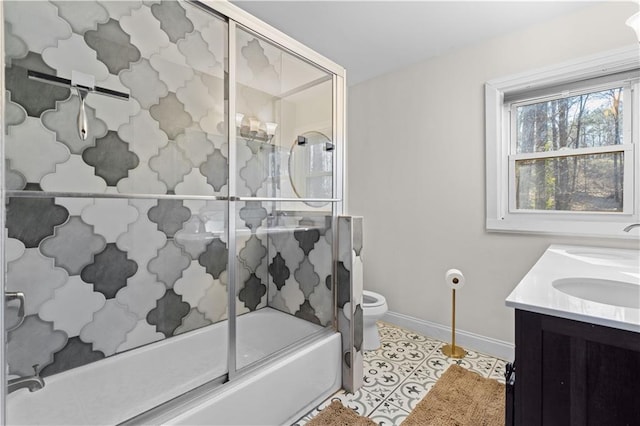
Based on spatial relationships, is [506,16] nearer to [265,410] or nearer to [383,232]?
[383,232]

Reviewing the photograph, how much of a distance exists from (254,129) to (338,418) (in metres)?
1.60

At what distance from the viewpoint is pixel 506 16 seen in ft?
6.21

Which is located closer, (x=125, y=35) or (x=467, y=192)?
(x=125, y=35)

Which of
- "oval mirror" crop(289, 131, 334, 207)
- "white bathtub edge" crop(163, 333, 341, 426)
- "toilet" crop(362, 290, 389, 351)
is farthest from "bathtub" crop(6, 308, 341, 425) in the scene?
"oval mirror" crop(289, 131, 334, 207)

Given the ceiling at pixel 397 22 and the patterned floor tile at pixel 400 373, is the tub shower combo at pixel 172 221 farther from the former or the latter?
the ceiling at pixel 397 22

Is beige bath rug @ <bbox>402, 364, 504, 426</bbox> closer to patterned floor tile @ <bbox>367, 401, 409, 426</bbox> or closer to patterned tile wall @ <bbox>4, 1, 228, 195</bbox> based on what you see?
patterned floor tile @ <bbox>367, 401, 409, 426</bbox>

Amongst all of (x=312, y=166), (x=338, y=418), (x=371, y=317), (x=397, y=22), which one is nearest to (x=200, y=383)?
(x=338, y=418)

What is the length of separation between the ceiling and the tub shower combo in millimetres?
386

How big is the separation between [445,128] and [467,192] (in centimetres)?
52

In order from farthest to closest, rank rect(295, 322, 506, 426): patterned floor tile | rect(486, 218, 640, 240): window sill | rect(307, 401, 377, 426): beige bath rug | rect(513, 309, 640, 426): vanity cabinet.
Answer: rect(486, 218, 640, 240): window sill < rect(295, 322, 506, 426): patterned floor tile < rect(307, 401, 377, 426): beige bath rug < rect(513, 309, 640, 426): vanity cabinet

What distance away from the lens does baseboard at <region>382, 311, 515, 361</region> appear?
210cm

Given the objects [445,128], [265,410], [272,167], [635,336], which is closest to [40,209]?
[272,167]

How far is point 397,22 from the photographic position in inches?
77.6

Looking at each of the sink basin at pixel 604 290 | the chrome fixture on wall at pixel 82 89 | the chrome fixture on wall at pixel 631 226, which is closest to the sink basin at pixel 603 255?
the chrome fixture on wall at pixel 631 226
